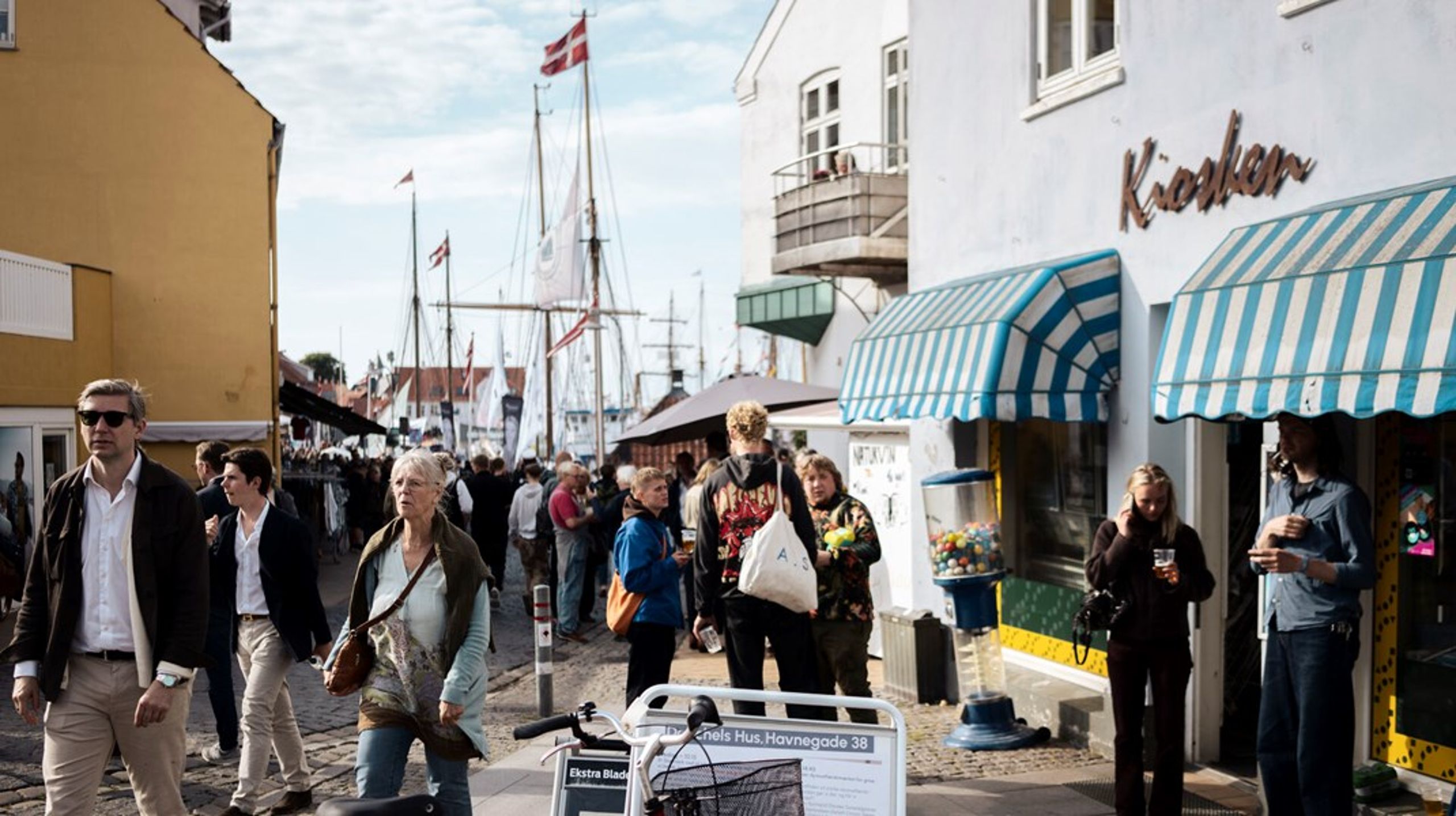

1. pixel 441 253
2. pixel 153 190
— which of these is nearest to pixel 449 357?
pixel 441 253

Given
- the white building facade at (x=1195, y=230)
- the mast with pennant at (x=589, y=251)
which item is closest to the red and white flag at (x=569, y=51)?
the mast with pennant at (x=589, y=251)

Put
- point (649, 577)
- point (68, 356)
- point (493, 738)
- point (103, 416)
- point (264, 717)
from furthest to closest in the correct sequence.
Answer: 1. point (68, 356)
2. point (493, 738)
3. point (649, 577)
4. point (264, 717)
5. point (103, 416)

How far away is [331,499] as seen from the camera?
97.5 ft

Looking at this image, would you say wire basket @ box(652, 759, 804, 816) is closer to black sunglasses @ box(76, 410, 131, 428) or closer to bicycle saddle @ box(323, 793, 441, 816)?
bicycle saddle @ box(323, 793, 441, 816)

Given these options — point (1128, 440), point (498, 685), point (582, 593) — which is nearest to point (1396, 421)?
point (1128, 440)

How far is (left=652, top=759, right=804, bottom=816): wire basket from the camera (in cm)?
389

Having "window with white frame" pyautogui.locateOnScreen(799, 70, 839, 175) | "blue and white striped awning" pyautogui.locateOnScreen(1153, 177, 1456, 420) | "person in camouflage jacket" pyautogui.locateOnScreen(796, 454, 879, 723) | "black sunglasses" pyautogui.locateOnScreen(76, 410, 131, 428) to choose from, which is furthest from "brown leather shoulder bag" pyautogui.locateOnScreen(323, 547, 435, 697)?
"window with white frame" pyautogui.locateOnScreen(799, 70, 839, 175)

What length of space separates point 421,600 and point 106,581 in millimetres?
1185

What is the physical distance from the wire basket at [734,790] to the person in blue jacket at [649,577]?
14.6 feet

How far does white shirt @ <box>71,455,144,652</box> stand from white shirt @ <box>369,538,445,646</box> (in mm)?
923

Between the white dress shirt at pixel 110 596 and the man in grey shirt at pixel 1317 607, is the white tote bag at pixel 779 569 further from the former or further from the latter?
the white dress shirt at pixel 110 596

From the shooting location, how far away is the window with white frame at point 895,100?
56.3 ft

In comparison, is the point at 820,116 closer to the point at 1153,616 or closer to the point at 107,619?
the point at 1153,616

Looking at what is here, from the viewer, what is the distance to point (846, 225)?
15.0 meters
